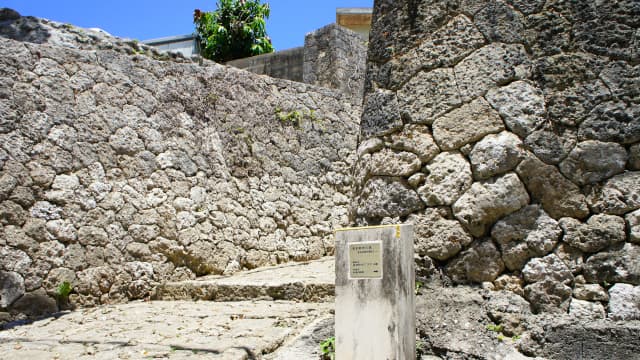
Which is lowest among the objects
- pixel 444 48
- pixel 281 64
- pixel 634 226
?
pixel 634 226

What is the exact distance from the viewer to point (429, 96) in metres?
3.33

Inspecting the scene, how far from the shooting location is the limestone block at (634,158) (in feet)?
9.04

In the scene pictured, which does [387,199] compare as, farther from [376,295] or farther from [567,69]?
[567,69]

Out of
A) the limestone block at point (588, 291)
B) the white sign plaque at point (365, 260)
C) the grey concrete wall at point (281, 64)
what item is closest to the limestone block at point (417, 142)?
the white sign plaque at point (365, 260)

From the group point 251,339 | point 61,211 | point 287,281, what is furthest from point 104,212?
point 251,339

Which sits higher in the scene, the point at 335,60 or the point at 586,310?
the point at 335,60

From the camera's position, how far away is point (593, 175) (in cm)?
283

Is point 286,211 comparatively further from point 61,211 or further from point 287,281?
point 61,211

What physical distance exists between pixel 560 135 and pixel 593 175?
0.27m

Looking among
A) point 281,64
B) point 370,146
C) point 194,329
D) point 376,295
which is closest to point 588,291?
Result: point 376,295

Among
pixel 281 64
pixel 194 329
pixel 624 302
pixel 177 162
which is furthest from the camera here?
pixel 281 64

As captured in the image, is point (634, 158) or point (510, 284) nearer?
point (634, 158)

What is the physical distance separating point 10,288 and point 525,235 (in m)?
4.11

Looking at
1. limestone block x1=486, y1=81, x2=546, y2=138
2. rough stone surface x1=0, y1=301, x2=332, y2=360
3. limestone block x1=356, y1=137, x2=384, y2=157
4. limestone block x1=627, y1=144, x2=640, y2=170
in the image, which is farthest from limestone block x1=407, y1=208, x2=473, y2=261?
rough stone surface x1=0, y1=301, x2=332, y2=360
